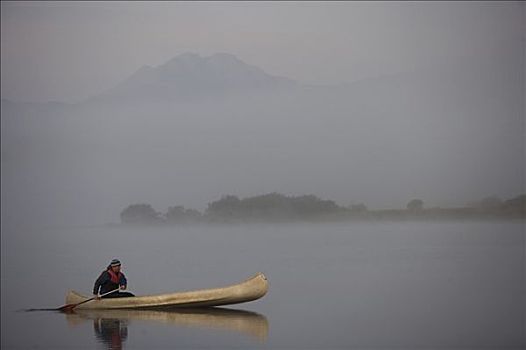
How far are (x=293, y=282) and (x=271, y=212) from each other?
27.2ft

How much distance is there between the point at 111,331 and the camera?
955 centimetres

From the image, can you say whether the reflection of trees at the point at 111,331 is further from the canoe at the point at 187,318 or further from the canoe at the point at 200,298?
the canoe at the point at 200,298

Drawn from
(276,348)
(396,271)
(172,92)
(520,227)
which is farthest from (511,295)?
(172,92)

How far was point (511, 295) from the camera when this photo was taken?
11.4m

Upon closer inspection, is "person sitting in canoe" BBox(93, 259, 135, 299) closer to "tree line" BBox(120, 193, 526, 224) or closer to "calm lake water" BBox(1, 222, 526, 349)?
"calm lake water" BBox(1, 222, 526, 349)

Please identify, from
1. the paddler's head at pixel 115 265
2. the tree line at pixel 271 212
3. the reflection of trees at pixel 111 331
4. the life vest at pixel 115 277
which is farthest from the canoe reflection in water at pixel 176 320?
the tree line at pixel 271 212

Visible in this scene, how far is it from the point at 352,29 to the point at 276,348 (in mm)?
12025

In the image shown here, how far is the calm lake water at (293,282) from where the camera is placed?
30.2 ft

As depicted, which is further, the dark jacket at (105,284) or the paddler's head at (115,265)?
the dark jacket at (105,284)

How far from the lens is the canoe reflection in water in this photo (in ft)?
30.6

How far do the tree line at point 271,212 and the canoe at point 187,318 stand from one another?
405 inches

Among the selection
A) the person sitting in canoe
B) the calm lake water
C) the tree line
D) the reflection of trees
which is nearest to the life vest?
the person sitting in canoe

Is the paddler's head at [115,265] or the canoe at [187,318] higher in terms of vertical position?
the paddler's head at [115,265]

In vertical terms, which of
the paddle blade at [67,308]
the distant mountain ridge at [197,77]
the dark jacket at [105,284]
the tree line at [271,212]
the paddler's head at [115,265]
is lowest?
the paddle blade at [67,308]
